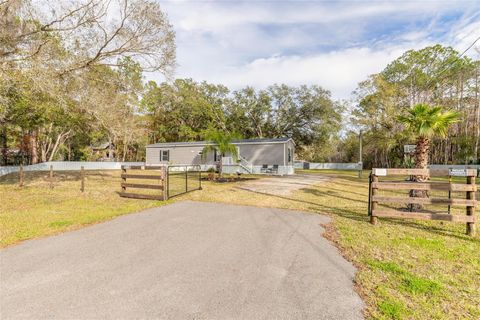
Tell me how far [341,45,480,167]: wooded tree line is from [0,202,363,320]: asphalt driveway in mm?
24826

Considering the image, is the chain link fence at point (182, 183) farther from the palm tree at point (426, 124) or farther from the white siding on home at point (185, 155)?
the palm tree at point (426, 124)

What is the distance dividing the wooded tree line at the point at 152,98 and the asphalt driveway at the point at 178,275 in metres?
6.59

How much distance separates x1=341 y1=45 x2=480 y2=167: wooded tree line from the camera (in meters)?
24.4

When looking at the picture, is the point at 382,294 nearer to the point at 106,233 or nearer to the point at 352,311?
the point at 352,311

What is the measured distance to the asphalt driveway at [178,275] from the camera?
7.82 ft

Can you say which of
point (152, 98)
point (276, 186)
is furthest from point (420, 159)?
point (152, 98)

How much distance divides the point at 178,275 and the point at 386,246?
376cm

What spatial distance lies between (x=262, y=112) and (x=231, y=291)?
31.7 m

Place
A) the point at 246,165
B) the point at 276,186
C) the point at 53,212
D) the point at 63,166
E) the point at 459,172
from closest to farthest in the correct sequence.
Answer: the point at 459,172 < the point at 53,212 < the point at 276,186 < the point at 246,165 < the point at 63,166

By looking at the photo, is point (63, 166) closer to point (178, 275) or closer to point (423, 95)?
point (178, 275)

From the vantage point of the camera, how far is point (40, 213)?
20.9 ft

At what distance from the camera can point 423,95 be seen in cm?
2594

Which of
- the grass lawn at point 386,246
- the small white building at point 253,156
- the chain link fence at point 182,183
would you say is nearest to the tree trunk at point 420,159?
the grass lawn at point 386,246

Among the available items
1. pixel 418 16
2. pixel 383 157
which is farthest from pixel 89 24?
pixel 383 157
